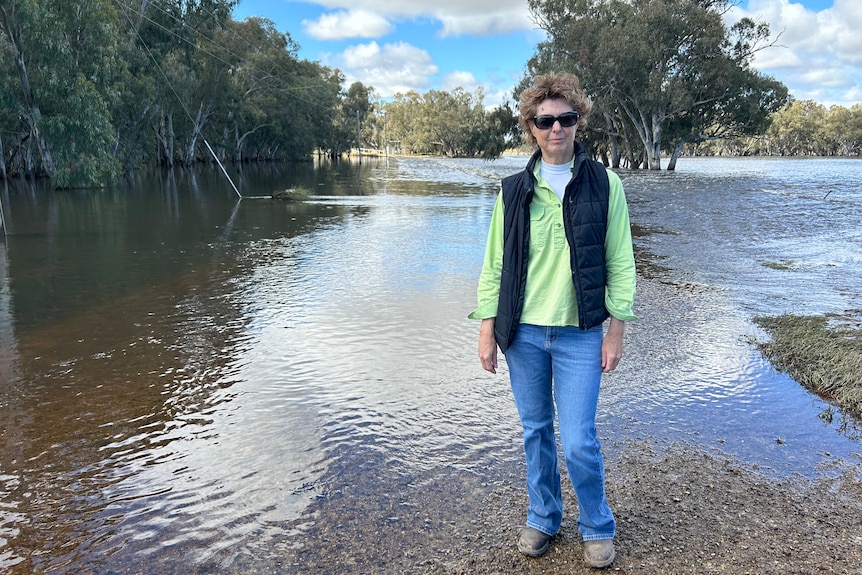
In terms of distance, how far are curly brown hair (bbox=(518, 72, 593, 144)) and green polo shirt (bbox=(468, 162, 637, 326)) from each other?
0.26 metres

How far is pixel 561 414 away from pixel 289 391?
2.73 m

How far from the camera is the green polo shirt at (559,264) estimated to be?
7.86ft

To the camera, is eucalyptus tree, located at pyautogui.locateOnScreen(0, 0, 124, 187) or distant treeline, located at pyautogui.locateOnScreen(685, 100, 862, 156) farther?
distant treeline, located at pyautogui.locateOnScreen(685, 100, 862, 156)

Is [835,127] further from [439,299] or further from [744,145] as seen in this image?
[439,299]

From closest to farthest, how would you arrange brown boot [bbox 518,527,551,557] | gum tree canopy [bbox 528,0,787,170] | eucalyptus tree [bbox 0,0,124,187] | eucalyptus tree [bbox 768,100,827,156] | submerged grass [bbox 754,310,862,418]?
1. brown boot [bbox 518,527,551,557]
2. submerged grass [bbox 754,310,862,418]
3. eucalyptus tree [bbox 0,0,124,187]
4. gum tree canopy [bbox 528,0,787,170]
5. eucalyptus tree [bbox 768,100,827,156]

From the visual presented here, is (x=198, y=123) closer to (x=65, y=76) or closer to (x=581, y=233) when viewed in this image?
(x=65, y=76)

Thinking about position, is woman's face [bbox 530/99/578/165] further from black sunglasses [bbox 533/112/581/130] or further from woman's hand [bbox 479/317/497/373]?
woman's hand [bbox 479/317/497/373]

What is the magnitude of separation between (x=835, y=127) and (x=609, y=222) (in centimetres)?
14012

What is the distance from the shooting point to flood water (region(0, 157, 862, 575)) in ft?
10.0

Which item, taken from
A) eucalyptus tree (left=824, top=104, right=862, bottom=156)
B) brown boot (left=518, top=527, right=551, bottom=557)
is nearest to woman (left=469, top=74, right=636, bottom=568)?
brown boot (left=518, top=527, right=551, bottom=557)

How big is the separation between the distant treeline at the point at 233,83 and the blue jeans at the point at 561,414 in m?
24.9

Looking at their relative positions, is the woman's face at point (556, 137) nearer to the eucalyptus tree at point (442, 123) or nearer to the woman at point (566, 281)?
the woman at point (566, 281)

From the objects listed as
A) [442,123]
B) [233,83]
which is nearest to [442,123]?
[442,123]

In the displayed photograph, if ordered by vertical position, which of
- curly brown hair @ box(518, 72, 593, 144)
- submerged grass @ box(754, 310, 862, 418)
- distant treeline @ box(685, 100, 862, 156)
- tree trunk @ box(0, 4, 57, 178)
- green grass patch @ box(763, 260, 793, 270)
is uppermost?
distant treeline @ box(685, 100, 862, 156)
